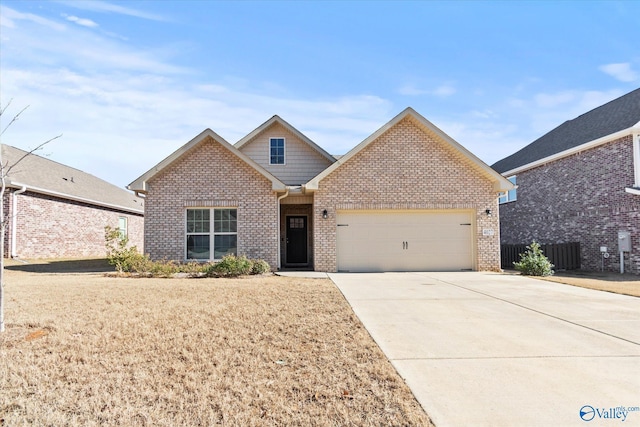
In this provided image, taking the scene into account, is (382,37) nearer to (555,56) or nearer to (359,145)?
(359,145)

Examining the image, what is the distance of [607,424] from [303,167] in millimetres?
15401

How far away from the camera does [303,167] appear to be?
59.4ft

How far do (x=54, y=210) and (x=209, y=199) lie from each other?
10.7 metres

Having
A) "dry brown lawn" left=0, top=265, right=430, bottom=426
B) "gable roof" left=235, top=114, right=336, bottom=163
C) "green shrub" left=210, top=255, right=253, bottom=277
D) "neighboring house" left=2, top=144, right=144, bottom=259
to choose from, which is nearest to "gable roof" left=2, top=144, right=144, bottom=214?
"neighboring house" left=2, top=144, right=144, bottom=259

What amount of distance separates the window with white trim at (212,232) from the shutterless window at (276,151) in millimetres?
3855

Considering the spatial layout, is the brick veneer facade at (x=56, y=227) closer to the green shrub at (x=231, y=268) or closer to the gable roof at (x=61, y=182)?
the gable roof at (x=61, y=182)

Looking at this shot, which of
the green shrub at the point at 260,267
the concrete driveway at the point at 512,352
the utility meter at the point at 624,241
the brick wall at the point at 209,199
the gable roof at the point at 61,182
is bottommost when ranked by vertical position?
the concrete driveway at the point at 512,352

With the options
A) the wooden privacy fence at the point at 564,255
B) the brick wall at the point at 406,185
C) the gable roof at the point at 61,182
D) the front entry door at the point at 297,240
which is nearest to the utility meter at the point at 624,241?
the wooden privacy fence at the point at 564,255

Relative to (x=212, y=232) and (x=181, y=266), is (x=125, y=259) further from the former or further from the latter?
(x=212, y=232)

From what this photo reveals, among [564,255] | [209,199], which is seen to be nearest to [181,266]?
[209,199]

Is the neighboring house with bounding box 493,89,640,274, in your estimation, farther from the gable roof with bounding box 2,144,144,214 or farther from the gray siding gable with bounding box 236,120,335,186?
the gable roof with bounding box 2,144,144,214

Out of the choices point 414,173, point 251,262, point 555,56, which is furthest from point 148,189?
point 555,56

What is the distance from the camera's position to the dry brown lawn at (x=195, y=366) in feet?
11.7

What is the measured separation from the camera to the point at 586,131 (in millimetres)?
18641
